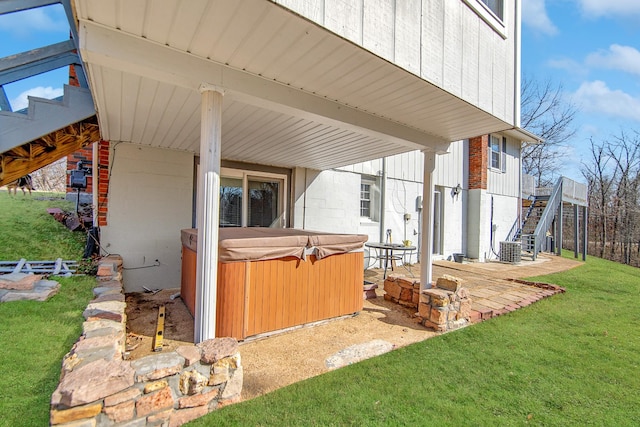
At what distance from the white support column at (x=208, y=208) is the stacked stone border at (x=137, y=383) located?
44cm

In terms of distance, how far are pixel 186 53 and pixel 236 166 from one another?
391 centimetres

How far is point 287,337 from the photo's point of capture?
3473 mm

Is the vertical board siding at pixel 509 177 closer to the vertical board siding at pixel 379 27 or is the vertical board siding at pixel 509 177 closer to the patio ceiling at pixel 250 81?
the patio ceiling at pixel 250 81

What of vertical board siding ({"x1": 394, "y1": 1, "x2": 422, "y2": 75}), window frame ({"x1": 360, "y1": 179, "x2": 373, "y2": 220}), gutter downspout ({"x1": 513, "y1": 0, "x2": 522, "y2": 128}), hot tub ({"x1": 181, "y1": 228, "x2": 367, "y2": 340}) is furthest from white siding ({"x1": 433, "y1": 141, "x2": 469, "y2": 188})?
vertical board siding ({"x1": 394, "y1": 1, "x2": 422, "y2": 75})

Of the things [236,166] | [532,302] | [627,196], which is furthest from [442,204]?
[627,196]

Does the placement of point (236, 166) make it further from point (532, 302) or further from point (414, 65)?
point (532, 302)

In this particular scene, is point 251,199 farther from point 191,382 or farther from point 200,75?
point 191,382

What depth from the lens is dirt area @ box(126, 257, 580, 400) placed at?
2727mm

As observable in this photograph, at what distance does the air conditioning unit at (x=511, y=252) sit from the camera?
1003 centimetres

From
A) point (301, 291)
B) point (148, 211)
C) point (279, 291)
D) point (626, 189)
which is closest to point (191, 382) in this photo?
point (279, 291)

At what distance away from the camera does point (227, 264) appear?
→ 3055 millimetres

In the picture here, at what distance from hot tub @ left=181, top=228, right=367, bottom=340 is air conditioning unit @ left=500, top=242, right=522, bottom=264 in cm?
834

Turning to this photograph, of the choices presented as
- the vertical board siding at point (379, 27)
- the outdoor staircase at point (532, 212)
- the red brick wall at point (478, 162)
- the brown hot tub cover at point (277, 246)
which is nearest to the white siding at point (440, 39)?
the vertical board siding at point (379, 27)

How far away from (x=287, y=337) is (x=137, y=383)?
1.87 meters
